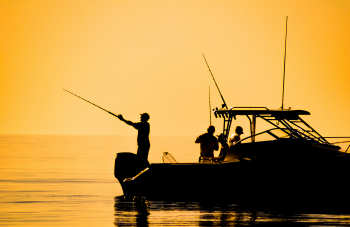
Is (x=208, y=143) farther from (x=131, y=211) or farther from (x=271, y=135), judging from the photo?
(x=131, y=211)

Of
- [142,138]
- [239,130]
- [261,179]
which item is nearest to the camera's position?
[261,179]

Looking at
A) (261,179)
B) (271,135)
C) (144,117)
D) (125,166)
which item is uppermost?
(144,117)

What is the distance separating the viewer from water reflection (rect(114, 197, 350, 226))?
11.6 meters

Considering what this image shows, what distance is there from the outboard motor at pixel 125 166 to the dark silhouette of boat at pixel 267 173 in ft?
4.82

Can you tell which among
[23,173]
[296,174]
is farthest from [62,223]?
[23,173]

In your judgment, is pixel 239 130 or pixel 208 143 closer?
pixel 208 143

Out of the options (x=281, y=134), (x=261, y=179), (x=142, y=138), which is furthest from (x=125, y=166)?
(x=281, y=134)

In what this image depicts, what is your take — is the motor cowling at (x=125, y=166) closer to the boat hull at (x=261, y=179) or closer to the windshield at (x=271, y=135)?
the boat hull at (x=261, y=179)

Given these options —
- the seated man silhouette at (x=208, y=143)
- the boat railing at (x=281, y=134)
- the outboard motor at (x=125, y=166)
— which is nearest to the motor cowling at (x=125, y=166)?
the outboard motor at (x=125, y=166)

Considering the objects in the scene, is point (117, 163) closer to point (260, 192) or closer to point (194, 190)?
point (194, 190)

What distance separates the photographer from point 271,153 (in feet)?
45.1

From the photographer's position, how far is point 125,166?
15.8 metres

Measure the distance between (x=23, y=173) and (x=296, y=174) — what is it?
50.2 feet

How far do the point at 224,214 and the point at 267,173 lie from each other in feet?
5.56
